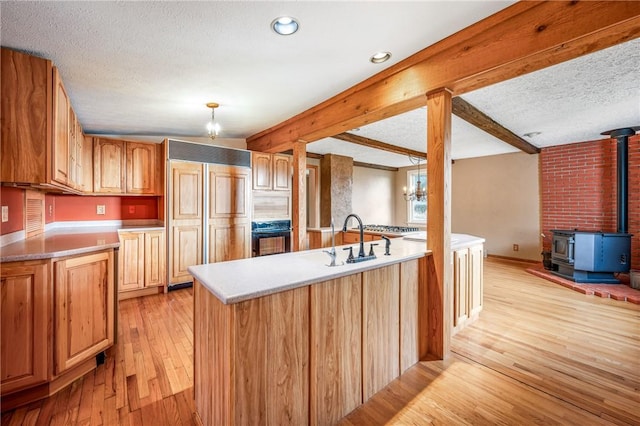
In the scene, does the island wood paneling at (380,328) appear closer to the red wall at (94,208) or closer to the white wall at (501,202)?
the red wall at (94,208)

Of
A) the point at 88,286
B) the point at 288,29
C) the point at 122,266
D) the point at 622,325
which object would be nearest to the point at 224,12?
the point at 288,29

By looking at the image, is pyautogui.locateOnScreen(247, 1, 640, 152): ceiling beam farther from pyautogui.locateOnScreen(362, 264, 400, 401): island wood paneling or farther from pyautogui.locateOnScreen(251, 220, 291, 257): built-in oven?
pyautogui.locateOnScreen(251, 220, 291, 257): built-in oven

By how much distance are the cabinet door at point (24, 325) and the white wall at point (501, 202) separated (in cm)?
723

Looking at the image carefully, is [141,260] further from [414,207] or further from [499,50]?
[414,207]

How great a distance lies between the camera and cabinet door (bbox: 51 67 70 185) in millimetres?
2098

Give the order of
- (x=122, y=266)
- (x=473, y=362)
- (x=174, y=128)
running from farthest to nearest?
(x=174, y=128)
(x=122, y=266)
(x=473, y=362)

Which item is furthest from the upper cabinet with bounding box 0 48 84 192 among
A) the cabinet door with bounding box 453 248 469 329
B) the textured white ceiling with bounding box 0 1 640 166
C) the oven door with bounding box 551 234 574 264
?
the oven door with bounding box 551 234 574 264

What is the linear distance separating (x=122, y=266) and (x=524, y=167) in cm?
726

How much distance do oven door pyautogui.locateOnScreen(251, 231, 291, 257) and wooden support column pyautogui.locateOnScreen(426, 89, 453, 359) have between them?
2.88 metres

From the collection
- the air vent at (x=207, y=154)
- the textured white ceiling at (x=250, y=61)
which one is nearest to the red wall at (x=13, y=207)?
the textured white ceiling at (x=250, y=61)

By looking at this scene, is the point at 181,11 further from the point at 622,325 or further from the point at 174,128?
the point at 622,325

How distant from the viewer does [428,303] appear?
2.29 meters

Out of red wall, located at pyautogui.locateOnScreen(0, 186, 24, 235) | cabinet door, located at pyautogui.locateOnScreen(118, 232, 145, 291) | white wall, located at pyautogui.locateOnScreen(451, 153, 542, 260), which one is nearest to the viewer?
red wall, located at pyautogui.locateOnScreen(0, 186, 24, 235)

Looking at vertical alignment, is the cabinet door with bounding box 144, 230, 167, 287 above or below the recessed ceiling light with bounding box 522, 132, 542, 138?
below
